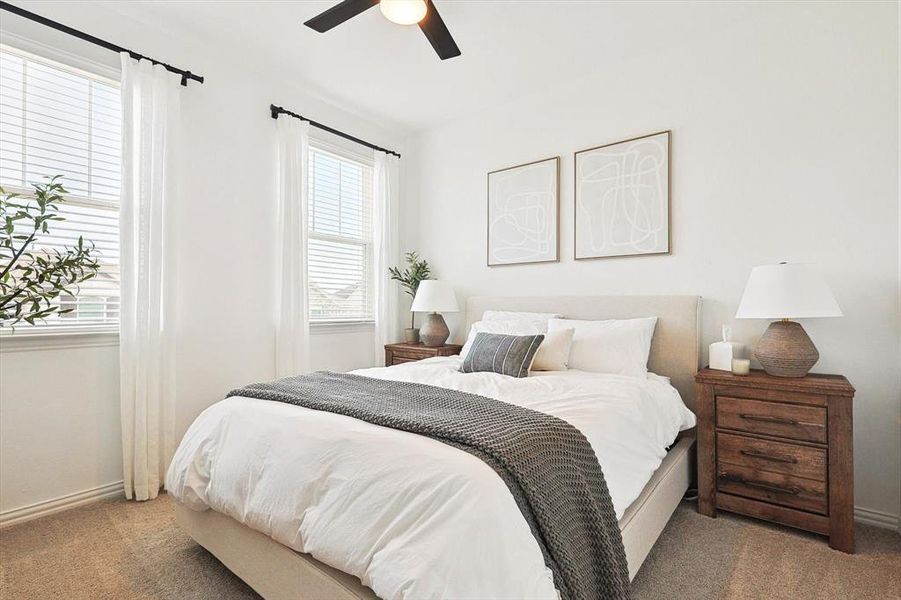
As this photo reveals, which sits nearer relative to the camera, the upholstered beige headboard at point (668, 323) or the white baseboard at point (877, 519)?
the white baseboard at point (877, 519)

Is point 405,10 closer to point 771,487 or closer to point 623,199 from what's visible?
point 623,199

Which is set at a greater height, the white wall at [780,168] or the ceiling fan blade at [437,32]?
the ceiling fan blade at [437,32]

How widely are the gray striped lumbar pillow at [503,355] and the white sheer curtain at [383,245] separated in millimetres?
1524

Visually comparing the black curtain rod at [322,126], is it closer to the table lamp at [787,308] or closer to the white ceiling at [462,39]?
the white ceiling at [462,39]

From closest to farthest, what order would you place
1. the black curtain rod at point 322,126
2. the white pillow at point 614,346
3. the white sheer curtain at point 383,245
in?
the white pillow at point 614,346
the black curtain rod at point 322,126
the white sheer curtain at point 383,245

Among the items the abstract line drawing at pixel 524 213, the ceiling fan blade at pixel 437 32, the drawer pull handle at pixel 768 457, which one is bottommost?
the drawer pull handle at pixel 768 457

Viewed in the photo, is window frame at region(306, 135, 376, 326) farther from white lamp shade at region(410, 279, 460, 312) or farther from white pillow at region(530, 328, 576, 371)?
white pillow at region(530, 328, 576, 371)

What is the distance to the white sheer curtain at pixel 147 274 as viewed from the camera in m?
2.55

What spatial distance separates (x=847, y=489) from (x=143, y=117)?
411cm

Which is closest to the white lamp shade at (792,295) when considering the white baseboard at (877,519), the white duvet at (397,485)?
the white duvet at (397,485)

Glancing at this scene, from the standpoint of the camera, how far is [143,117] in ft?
8.63

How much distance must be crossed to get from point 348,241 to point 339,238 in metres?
0.10

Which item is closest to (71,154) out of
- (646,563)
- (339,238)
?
(339,238)

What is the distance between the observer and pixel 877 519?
2316 mm
